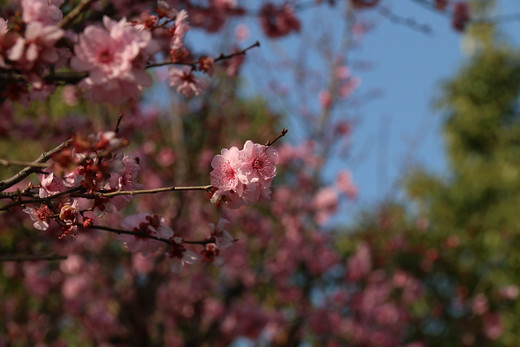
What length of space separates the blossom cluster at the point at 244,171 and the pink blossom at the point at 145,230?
241mm

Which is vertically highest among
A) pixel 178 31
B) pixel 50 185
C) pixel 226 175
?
pixel 178 31

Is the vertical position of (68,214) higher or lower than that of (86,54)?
lower

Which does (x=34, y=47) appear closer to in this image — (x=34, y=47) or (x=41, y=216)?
(x=34, y=47)

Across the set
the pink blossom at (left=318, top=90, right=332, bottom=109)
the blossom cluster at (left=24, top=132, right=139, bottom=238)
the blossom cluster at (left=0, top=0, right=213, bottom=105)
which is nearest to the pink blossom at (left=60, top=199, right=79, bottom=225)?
the blossom cluster at (left=24, top=132, right=139, bottom=238)

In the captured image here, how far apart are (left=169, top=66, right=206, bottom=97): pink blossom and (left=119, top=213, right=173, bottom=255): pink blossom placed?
1.68 feet

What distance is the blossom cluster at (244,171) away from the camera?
67.9 inches

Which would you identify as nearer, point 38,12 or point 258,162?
point 38,12

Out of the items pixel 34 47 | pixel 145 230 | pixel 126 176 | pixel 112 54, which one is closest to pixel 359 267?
pixel 145 230

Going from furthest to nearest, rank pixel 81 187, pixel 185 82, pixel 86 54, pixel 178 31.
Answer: pixel 185 82
pixel 178 31
pixel 81 187
pixel 86 54

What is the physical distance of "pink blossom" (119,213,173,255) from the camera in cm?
186

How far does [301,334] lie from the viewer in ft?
20.2

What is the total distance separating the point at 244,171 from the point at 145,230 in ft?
1.28

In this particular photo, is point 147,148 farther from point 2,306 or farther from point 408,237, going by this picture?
point 408,237

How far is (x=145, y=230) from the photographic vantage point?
1.85m
